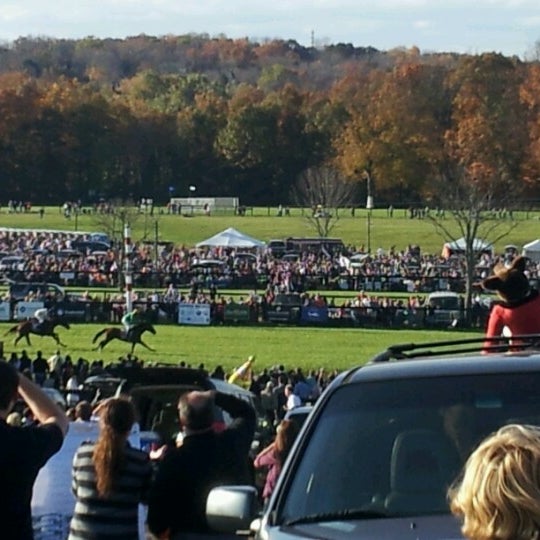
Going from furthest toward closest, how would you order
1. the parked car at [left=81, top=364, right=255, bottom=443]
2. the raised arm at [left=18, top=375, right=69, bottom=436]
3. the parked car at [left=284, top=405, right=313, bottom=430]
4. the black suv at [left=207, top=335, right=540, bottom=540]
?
the parked car at [left=81, top=364, right=255, bottom=443] → the parked car at [left=284, top=405, right=313, bottom=430] → the raised arm at [left=18, top=375, right=69, bottom=436] → the black suv at [left=207, top=335, right=540, bottom=540]

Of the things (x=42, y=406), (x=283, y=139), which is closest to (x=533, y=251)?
(x=283, y=139)

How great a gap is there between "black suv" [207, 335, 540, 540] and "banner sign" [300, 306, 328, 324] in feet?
138

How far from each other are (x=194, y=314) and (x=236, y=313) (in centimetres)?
135

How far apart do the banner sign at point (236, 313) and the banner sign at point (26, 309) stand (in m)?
5.56

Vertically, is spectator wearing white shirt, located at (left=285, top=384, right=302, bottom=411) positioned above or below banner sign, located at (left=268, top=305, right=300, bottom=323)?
above

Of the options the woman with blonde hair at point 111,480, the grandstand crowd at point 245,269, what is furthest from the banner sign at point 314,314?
the woman with blonde hair at point 111,480

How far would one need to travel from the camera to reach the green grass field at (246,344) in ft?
122

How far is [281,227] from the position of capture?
94125 millimetres

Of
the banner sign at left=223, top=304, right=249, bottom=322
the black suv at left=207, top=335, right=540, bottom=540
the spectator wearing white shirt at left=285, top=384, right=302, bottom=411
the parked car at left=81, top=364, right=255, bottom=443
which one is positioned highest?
the black suv at left=207, top=335, right=540, bottom=540

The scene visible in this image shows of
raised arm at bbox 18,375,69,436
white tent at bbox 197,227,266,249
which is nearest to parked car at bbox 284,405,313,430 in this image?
raised arm at bbox 18,375,69,436

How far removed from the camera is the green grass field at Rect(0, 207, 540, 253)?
85.9m

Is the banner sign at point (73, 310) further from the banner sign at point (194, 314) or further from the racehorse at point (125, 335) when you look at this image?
the racehorse at point (125, 335)

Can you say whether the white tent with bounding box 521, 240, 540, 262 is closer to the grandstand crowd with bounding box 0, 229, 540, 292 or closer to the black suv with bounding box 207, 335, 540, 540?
the grandstand crowd with bounding box 0, 229, 540, 292

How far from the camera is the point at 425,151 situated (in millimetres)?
97750
